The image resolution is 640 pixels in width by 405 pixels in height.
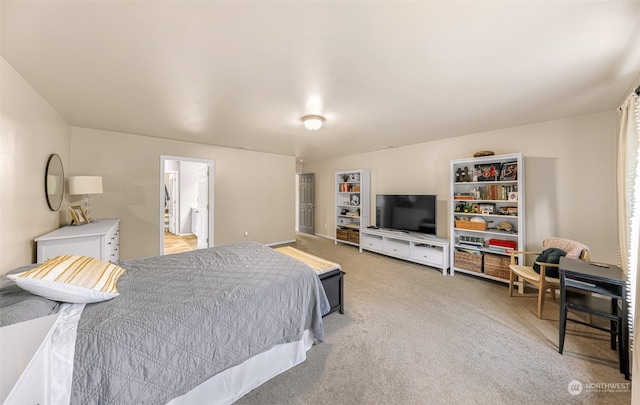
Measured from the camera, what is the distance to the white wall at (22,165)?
1.74 m

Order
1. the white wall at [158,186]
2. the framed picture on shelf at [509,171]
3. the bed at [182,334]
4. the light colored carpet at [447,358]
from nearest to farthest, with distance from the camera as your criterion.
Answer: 1. the bed at [182,334]
2. the light colored carpet at [447,358]
3. the framed picture on shelf at [509,171]
4. the white wall at [158,186]

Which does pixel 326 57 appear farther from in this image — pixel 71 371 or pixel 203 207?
pixel 203 207

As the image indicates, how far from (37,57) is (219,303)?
88.6 inches

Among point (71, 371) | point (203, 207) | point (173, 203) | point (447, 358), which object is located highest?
point (173, 203)

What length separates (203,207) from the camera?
491cm

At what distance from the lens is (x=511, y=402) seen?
4.93 feet

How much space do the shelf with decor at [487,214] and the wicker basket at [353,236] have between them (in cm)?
206

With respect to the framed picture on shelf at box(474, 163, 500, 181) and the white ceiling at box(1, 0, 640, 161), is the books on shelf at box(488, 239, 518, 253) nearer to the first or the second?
the framed picture on shelf at box(474, 163, 500, 181)

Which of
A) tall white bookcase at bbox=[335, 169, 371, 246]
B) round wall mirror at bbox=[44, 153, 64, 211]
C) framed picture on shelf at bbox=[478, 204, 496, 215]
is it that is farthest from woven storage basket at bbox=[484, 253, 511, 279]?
round wall mirror at bbox=[44, 153, 64, 211]

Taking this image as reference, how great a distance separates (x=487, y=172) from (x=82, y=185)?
5828 millimetres

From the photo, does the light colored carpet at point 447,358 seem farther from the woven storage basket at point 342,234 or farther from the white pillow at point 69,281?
the woven storage basket at point 342,234

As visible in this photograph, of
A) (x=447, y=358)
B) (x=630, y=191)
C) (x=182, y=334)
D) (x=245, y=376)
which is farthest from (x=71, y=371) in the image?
(x=630, y=191)

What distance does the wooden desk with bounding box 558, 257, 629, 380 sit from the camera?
1728mm

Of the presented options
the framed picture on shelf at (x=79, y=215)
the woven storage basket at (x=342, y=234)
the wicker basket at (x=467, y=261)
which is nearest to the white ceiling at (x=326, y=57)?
the framed picture on shelf at (x=79, y=215)
